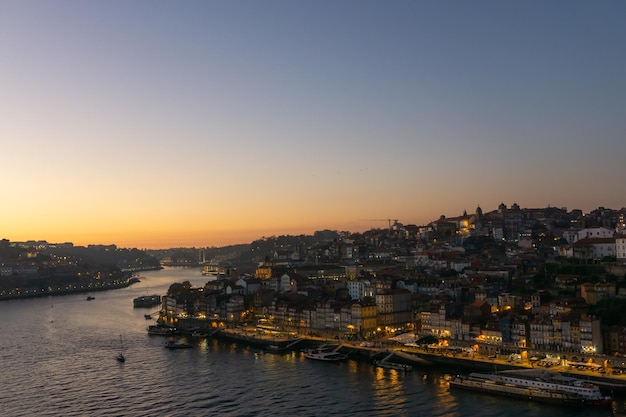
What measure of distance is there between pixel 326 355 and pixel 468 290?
10.2 metres

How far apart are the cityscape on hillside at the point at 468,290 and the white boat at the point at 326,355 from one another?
10.7 ft

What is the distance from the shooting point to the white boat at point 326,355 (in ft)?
93.7

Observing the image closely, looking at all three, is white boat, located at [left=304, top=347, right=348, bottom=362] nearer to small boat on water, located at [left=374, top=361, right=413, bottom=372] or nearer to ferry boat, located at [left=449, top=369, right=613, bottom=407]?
small boat on water, located at [left=374, top=361, right=413, bottom=372]

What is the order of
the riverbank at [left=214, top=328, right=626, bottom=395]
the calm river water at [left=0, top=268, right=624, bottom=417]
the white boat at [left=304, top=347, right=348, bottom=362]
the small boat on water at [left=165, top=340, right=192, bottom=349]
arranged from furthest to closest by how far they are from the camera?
the small boat on water at [left=165, top=340, right=192, bottom=349] < the white boat at [left=304, top=347, right=348, bottom=362] < the riverbank at [left=214, top=328, right=626, bottom=395] < the calm river water at [left=0, top=268, right=624, bottom=417]

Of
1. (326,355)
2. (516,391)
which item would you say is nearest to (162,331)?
(326,355)

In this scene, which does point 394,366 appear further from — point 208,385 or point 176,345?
point 176,345

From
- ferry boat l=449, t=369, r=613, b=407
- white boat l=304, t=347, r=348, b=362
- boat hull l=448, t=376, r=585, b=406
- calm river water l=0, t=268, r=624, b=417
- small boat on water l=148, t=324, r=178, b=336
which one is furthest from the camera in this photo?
small boat on water l=148, t=324, r=178, b=336

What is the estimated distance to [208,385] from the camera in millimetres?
24031

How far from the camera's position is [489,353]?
26.2m

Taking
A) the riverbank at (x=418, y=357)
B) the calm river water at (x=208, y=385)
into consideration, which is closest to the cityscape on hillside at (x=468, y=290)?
the riverbank at (x=418, y=357)

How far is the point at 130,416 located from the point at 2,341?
1946cm

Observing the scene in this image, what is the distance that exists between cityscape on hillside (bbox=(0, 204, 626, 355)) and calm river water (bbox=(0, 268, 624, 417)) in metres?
4.34

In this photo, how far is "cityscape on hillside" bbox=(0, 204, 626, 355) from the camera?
2630 cm

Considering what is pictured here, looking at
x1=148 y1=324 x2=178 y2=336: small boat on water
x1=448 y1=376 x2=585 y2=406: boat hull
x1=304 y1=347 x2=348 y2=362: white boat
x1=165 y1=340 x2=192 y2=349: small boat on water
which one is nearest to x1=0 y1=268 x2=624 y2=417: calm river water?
x1=448 y1=376 x2=585 y2=406: boat hull
